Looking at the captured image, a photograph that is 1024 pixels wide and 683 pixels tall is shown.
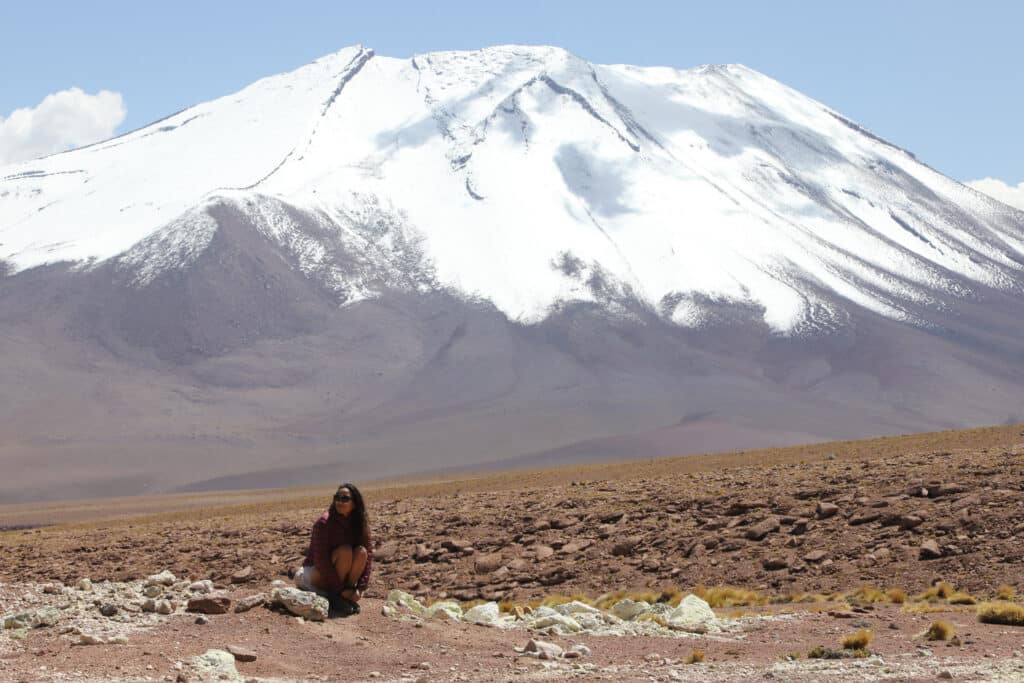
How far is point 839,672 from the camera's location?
42.0ft

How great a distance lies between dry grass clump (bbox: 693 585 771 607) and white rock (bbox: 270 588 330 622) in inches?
247

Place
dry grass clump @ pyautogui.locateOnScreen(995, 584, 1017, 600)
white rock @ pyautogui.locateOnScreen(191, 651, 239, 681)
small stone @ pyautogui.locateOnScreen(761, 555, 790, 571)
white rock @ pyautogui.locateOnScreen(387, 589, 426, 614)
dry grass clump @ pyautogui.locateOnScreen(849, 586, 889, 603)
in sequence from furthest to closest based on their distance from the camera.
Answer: small stone @ pyautogui.locateOnScreen(761, 555, 790, 571) → dry grass clump @ pyautogui.locateOnScreen(849, 586, 889, 603) → dry grass clump @ pyautogui.locateOnScreen(995, 584, 1017, 600) → white rock @ pyautogui.locateOnScreen(387, 589, 426, 614) → white rock @ pyautogui.locateOnScreen(191, 651, 239, 681)

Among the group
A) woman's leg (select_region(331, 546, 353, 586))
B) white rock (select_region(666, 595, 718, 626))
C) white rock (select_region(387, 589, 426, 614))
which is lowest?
white rock (select_region(666, 595, 718, 626))

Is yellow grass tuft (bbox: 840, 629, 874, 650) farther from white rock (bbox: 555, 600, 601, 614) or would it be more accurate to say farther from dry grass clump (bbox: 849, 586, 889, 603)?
dry grass clump (bbox: 849, 586, 889, 603)

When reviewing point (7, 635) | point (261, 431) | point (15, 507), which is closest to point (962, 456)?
point (7, 635)

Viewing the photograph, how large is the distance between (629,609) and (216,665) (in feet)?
20.3

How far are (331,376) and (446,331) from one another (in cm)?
2083

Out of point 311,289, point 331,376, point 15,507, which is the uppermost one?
point 311,289

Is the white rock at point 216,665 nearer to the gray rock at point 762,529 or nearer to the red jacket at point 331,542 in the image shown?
the red jacket at point 331,542

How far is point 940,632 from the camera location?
14.6 m

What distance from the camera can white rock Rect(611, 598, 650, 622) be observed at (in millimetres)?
17000

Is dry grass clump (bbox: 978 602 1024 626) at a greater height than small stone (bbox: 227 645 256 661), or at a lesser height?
lesser

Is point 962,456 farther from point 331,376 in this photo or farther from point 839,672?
point 331,376

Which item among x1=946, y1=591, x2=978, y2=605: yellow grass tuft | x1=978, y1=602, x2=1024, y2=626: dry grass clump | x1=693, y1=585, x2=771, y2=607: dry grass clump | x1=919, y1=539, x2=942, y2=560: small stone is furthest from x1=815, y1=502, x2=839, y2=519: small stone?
x1=978, y1=602, x2=1024, y2=626: dry grass clump
